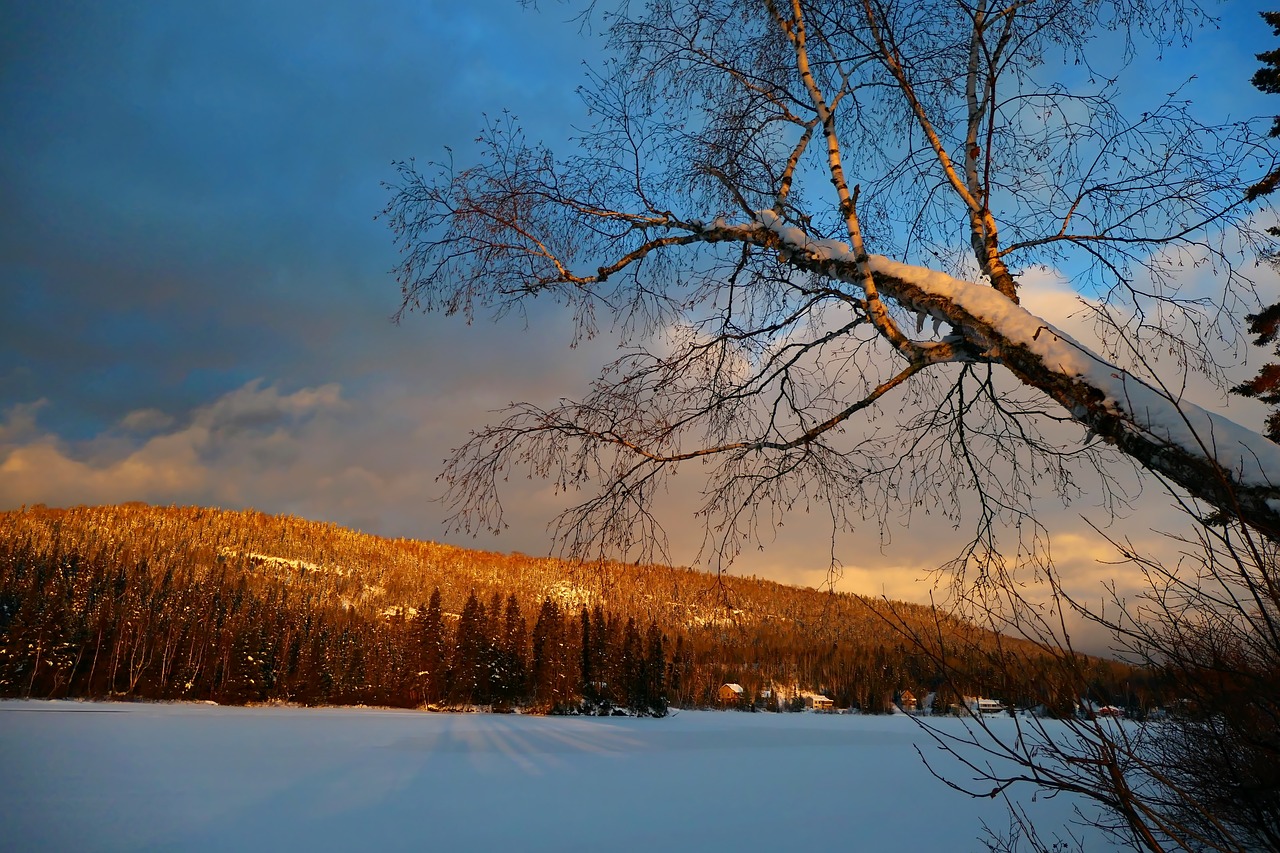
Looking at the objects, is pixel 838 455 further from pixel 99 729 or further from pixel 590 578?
pixel 99 729

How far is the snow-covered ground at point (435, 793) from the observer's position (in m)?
14.7

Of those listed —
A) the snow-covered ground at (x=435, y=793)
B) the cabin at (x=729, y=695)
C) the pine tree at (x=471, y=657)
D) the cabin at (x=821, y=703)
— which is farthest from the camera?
the cabin at (x=821, y=703)

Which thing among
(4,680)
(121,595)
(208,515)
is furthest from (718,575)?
(208,515)

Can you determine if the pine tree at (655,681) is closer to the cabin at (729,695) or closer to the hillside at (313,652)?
the hillside at (313,652)

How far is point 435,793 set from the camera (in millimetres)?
19016

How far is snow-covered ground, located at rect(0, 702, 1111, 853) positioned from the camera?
14734mm

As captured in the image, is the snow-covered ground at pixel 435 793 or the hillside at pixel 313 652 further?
the hillside at pixel 313 652

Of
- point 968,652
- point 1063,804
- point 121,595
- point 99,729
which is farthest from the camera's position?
point 121,595

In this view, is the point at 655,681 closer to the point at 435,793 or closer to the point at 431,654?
the point at 431,654

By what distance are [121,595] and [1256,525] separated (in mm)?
71534

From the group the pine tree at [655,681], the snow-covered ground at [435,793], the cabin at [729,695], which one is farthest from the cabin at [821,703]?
the snow-covered ground at [435,793]

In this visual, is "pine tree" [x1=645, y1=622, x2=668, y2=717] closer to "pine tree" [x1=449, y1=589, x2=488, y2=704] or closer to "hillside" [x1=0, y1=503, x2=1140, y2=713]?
"hillside" [x1=0, y1=503, x2=1140, y2=713]

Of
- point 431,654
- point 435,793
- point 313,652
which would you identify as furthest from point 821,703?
point 435,793

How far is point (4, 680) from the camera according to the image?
134 ft
